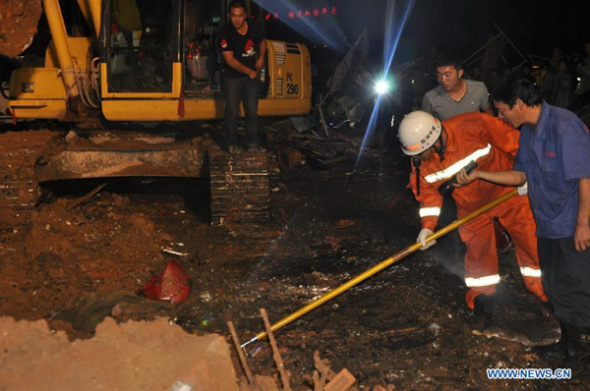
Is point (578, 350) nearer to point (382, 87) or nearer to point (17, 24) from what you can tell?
point (17, 24)

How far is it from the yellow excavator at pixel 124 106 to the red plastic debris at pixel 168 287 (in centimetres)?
173

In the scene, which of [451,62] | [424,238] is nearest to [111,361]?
[424,238]

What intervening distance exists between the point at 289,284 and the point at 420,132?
186cm

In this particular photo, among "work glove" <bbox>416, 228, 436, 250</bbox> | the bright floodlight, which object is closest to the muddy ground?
"work glove" <bbox>416, 228, 436, 250</bbox>

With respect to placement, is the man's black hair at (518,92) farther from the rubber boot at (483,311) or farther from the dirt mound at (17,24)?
the dirt mound at (17,24)

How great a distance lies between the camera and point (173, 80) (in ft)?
22.0

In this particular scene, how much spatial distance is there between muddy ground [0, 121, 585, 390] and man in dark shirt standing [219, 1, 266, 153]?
117 cm

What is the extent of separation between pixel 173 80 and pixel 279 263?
2536mm

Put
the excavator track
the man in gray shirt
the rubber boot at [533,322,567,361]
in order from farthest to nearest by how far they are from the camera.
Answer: the excavator track < the man in gray shirt < the rubber boot at [533,322,567,361]

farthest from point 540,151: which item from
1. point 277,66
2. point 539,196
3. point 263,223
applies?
point 277,66

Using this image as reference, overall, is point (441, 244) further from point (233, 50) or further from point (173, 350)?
point (173, 350)

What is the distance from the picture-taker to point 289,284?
5262 millimetres

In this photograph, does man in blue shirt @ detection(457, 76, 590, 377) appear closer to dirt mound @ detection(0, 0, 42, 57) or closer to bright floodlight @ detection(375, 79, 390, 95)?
dirt mound @ detection(0, 0, 42, 57)

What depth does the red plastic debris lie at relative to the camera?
474 cm
